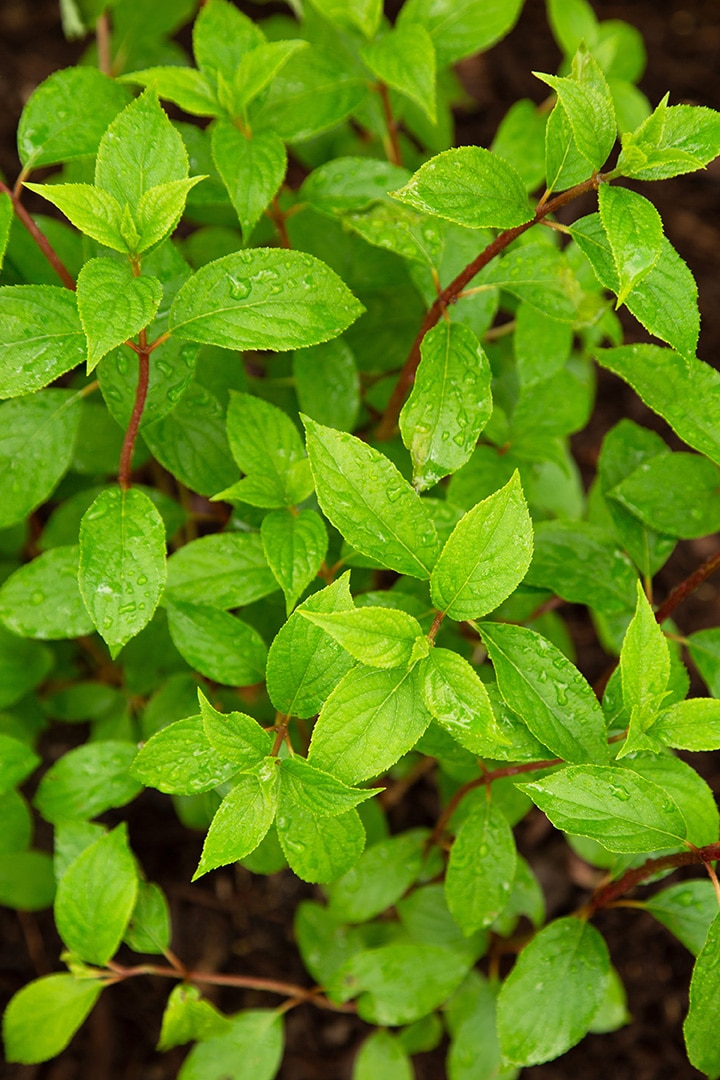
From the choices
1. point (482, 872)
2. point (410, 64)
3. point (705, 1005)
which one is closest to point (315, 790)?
point (482, 872)

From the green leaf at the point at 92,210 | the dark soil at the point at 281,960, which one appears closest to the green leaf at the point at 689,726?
the green leaf at the point at 92,210

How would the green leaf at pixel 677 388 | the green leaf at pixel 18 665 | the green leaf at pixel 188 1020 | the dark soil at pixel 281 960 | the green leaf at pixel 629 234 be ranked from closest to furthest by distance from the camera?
the green leaf at pixel 629 234 < the green leaf at pixel 677 388 < the green leaf at pixel 188 1020 < the green leaf at pixel 18 665 < the dark soil at pixel 281 960

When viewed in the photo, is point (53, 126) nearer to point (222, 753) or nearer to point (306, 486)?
point (306, 486)

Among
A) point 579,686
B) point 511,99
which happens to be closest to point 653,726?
point 579,686

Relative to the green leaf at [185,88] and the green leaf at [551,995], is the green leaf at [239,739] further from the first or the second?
the green leaf at [185,88]

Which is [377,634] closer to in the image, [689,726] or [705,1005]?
[689,726]
